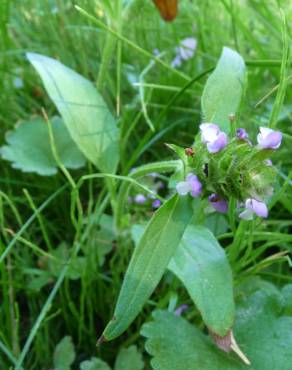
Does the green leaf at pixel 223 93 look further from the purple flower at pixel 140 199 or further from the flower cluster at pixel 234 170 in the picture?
the purple flower at pixel 140 199

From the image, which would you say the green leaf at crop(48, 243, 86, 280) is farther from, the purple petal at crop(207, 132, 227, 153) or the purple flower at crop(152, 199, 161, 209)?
the purple petal at crop(207, 132, 227, 153)

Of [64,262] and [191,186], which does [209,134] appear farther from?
[64,262]

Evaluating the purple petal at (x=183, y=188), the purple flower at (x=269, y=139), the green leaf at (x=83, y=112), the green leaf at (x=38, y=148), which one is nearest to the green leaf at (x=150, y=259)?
the purple petal at (x=183, y=188)

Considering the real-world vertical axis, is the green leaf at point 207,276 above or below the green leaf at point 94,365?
above

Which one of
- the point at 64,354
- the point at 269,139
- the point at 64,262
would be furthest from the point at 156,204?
the point at 269,139

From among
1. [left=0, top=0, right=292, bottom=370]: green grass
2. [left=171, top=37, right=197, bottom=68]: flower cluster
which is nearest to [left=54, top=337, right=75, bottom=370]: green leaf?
[left=0, top=0, right=292, bottom=370]: green grass
